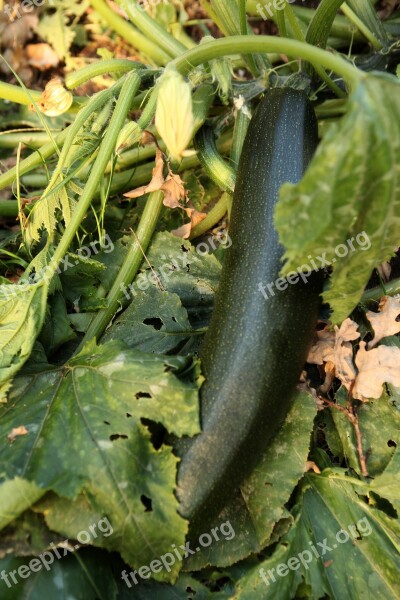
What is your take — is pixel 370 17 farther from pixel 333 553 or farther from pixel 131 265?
pixel 333 553

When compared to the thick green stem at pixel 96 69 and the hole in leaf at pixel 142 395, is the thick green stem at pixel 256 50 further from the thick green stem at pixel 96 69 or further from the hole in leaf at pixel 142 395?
the hole in leaf at pixel 142 395

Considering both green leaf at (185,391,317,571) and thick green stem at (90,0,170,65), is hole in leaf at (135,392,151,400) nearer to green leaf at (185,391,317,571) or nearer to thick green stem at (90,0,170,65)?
green leaf at (185,391,317,571)

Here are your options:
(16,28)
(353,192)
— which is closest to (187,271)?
(353,192)

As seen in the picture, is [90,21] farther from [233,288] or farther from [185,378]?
[185,378]

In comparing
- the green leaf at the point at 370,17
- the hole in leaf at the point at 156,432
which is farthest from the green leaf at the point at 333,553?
the green leaf at the point at 370,17

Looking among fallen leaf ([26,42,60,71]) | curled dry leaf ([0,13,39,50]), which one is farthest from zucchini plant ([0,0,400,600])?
curled dry leaf ([0,13,39,50])

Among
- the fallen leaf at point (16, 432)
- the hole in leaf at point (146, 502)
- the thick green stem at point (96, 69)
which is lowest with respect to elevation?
the hole in leaf at point (146, 502)
